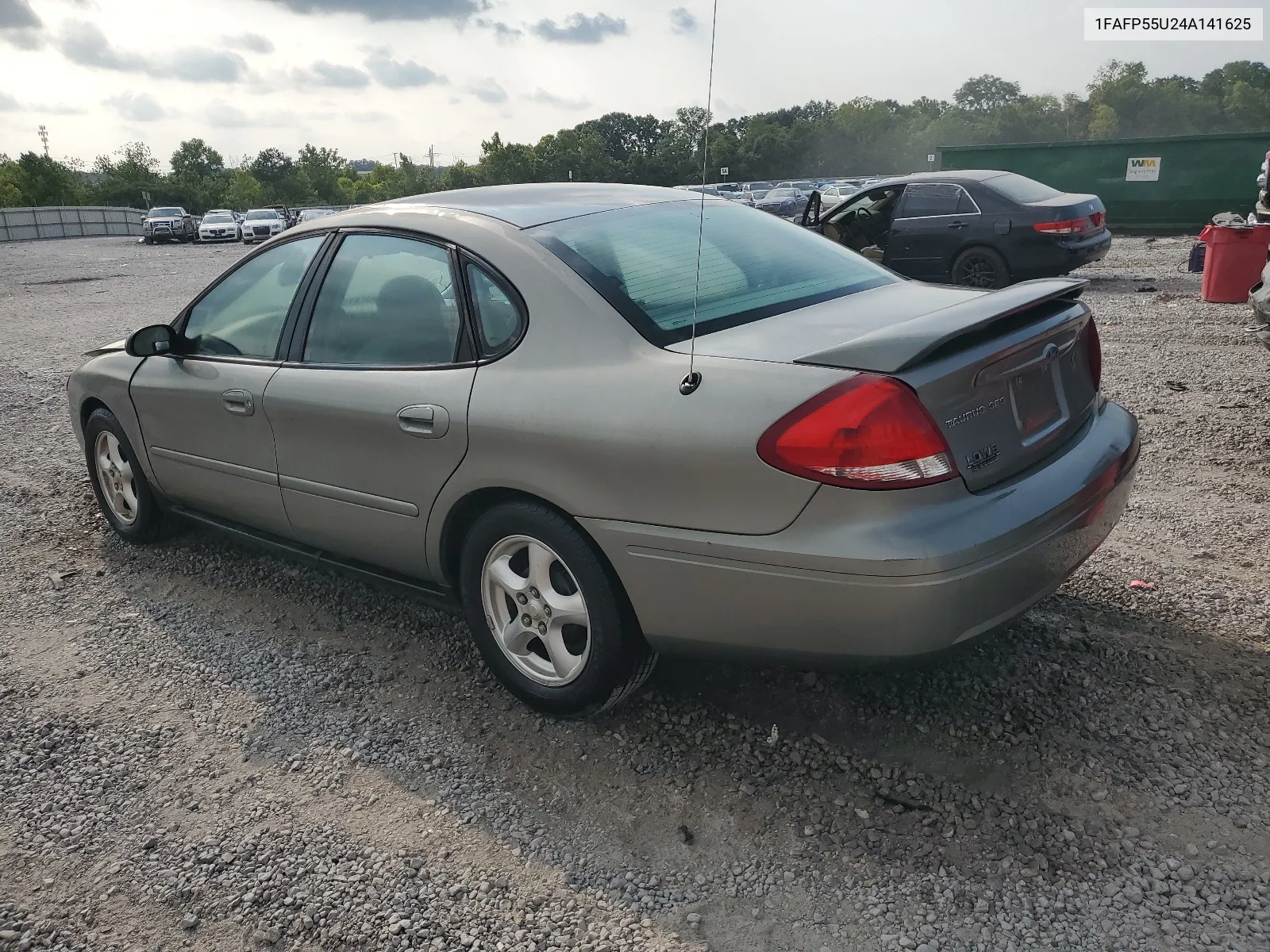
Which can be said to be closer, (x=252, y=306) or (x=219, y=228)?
(x=252, y=306)

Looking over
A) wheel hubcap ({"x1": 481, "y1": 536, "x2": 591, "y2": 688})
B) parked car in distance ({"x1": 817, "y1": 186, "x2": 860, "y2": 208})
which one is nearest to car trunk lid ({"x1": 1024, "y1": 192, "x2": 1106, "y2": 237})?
wheel hubcap ({"x1": 481, "y1": 536, "x2": 591, "y2": 688})

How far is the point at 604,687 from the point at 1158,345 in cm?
744

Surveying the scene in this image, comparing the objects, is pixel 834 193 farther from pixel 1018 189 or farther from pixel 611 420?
pixel 611 420

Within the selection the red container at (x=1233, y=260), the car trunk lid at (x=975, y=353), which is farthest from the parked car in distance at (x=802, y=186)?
the car trunk lid at (x=975, y=353)

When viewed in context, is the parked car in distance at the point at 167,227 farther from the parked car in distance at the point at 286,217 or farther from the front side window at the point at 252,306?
the front side window at the point at 252,306

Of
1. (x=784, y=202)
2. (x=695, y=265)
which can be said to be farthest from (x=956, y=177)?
(x=784, y=202)

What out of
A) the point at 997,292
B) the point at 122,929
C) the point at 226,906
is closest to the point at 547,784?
the point at 226,906

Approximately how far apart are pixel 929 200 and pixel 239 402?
9.78m

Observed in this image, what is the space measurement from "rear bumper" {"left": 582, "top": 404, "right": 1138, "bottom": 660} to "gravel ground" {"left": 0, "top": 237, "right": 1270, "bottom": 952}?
194mm

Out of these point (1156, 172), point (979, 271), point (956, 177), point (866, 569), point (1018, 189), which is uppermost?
point (1156, 172)

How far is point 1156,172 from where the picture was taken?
1920 centimetres

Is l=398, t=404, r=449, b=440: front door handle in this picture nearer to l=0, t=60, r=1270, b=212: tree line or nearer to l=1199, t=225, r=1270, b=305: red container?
l=1199, t=225, r=1270, b=305: red container

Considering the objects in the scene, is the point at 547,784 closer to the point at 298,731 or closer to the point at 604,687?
the point at 604,687

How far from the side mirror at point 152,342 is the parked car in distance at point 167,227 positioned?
44.2 m
